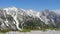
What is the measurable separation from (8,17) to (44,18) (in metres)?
15.1

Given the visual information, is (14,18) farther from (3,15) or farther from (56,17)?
(56,17)

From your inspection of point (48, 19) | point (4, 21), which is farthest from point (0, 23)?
point (48, 19)

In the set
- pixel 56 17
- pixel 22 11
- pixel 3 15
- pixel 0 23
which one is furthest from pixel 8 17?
pixel 56 17

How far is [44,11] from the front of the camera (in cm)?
5775

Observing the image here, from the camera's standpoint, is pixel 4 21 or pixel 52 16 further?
pixel 52 16

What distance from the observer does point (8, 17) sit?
45.6 metres

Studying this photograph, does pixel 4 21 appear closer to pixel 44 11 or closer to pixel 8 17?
pixel 8 17

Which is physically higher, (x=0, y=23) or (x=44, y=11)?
(x=44, y=11)

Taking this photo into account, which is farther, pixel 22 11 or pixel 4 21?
pixel 22 11

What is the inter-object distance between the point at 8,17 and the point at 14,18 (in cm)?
209

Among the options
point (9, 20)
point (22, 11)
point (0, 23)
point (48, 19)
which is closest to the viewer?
point (0, 23)

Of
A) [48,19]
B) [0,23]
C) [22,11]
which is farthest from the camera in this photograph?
[22,11]

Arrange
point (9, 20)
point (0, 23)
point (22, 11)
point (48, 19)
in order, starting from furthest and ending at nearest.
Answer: point (22, 11)
point (48, 19)
point (9, 20)
point (0, 23)

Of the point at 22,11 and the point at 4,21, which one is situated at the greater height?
the point at 22,11
